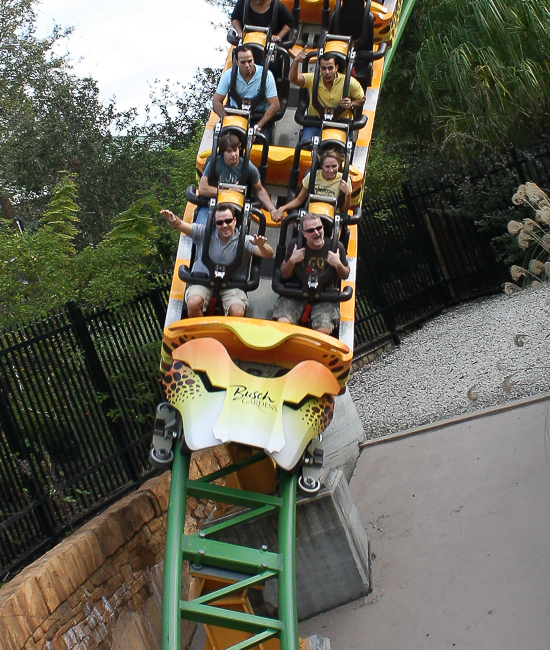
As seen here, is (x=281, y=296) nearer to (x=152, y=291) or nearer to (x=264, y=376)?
(x=264, y=376)

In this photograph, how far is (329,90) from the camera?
7145mm

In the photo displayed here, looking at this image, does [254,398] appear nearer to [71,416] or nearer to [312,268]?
[312,268]

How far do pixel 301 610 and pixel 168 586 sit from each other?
197 centimetres

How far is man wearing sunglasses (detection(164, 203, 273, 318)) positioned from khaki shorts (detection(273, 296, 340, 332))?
24 cm

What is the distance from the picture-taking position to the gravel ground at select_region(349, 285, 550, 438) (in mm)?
7301

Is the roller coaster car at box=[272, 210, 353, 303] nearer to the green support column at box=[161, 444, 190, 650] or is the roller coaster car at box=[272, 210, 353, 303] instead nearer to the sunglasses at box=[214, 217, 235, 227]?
the sunglasses at box=[214, 217, 235, 227]

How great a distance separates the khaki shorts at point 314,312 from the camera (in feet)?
17.0

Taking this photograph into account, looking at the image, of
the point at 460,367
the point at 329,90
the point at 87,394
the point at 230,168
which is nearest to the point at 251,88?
the point at 329,90

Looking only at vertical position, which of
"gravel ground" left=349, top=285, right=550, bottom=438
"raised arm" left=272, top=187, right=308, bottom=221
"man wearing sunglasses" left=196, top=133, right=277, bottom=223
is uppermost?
"man wearing sunglasses" left=196, top=133, right=277, bottom=223

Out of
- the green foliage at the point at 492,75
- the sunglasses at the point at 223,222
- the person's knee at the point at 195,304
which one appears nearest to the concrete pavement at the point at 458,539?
the person's knee at the point at 195,304

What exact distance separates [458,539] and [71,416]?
114 inches

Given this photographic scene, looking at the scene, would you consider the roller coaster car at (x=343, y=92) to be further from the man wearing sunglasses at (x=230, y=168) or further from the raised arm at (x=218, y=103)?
the man wearing sunglasses at (x=230, y=168)

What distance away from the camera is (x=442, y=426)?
23.0 ft

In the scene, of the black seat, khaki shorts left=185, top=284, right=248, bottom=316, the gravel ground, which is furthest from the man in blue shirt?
the gravel ground
